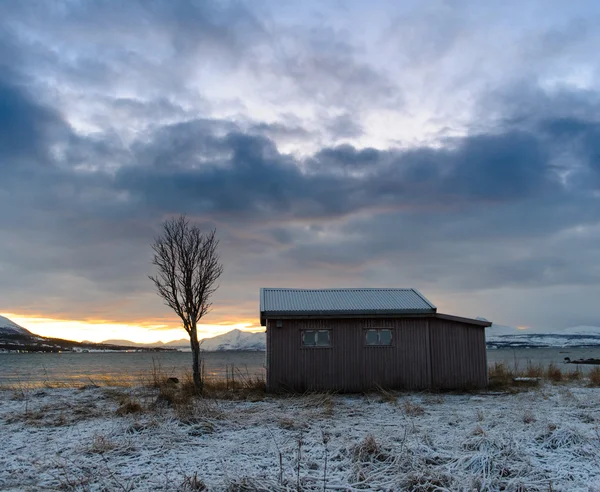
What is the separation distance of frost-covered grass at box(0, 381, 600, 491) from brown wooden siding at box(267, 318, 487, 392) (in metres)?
4.17

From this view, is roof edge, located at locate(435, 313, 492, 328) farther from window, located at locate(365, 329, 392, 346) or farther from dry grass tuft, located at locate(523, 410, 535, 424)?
dry grass tuft, located at locate(523, 410, 535, 424)

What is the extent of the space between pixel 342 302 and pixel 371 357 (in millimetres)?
2341

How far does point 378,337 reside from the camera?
60.0 ft

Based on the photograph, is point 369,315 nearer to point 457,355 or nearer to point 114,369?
point 457,355

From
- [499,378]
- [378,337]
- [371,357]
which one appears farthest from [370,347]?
[499,378]

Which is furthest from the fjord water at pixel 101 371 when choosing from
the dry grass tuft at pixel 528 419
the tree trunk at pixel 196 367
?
the dry grass tuft at pixel 528 419

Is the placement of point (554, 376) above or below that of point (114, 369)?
above

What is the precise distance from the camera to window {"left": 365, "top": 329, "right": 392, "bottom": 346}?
717 inches

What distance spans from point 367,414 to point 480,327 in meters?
8.36

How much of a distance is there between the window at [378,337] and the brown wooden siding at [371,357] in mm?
162

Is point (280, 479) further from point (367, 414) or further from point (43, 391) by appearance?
point (43, 391)

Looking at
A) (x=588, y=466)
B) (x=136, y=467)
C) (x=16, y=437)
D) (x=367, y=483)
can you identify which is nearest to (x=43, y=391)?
(x=16, y=437)

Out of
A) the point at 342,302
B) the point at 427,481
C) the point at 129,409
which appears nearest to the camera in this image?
the point at 427,481

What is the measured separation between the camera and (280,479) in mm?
6699
